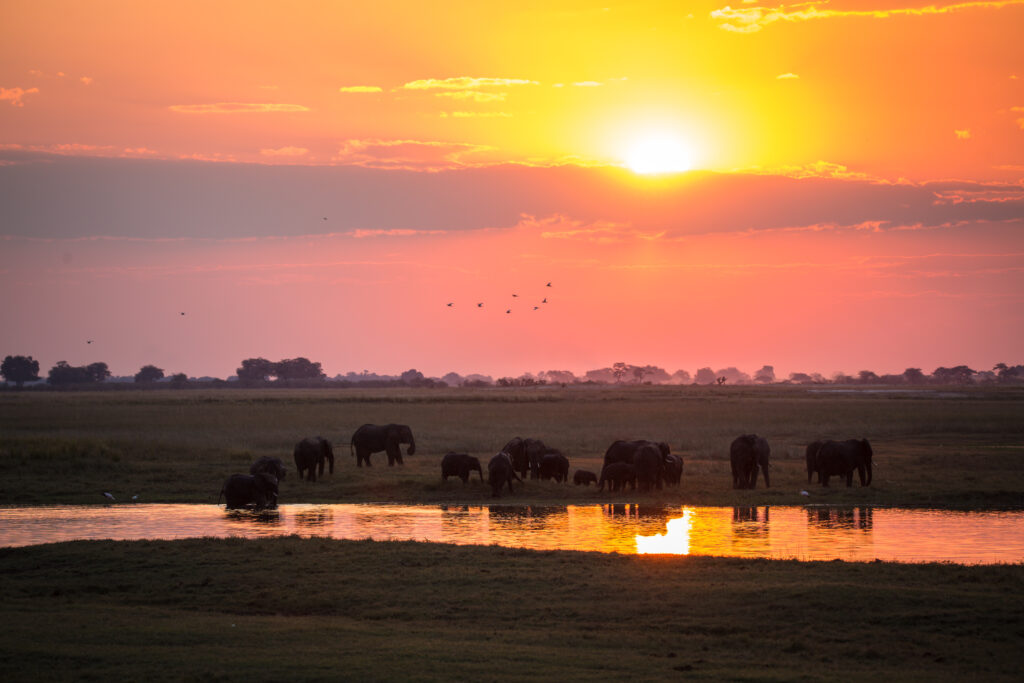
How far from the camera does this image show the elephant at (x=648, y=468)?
109ft

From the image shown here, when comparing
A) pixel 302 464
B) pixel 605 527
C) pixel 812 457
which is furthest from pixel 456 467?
pixel 812 457

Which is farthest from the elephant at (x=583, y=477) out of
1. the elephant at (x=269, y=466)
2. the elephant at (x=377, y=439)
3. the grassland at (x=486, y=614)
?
the elephant at (x=377, y=439)

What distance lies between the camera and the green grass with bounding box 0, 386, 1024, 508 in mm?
32125

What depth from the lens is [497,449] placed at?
4878cm

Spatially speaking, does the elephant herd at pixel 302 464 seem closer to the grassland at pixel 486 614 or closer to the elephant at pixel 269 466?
the elephant at pixel 269 466

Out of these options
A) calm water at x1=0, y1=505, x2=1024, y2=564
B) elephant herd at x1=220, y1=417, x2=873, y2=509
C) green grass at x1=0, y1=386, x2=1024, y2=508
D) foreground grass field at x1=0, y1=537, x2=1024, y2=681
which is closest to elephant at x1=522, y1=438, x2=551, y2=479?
elephant herd at x1=220, y1=417, x2=873, y2=509

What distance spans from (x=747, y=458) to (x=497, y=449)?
1750 cm

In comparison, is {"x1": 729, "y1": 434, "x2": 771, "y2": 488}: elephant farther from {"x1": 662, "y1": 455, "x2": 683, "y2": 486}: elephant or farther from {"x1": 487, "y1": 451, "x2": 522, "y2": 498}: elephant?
{"x1": 487, "y1": 451, "x2": 522, "y2": 498}: elephant

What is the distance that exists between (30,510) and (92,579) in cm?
1243

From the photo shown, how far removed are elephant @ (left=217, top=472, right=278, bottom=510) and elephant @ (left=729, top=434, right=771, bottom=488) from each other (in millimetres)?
14132

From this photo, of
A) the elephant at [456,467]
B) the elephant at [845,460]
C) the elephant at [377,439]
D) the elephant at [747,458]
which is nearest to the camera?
the elephant at [747,458]

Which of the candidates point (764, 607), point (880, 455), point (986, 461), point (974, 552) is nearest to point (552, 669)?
point (764, 607)

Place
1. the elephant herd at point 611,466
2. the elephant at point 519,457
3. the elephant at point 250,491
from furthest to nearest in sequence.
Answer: the elephant at point 519,457 < the elephant herd at point 611,466 < the elephant at point 250,491

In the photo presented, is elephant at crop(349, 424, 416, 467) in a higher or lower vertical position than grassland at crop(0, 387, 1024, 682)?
higher
